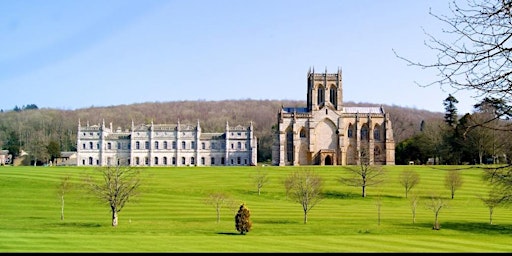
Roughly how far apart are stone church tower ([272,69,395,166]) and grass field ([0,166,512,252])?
51.7 feet

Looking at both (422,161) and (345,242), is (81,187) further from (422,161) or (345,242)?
(422,161)

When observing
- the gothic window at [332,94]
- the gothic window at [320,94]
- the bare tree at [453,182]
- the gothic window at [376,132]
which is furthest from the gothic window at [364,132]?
the bare tree at [453,182]

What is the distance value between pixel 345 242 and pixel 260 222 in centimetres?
1202

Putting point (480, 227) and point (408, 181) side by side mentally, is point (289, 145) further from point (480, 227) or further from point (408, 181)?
A: point (480, 227)

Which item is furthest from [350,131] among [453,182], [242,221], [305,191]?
[242,221]

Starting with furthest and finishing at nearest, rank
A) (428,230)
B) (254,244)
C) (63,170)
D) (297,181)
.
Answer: (63,170) < (297,181) < (428,230) < (254,244)

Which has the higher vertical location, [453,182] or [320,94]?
[320,94]

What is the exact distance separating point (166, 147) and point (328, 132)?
27490mm

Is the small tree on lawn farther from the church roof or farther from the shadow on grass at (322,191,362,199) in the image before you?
the church roof

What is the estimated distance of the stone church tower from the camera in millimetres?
85562

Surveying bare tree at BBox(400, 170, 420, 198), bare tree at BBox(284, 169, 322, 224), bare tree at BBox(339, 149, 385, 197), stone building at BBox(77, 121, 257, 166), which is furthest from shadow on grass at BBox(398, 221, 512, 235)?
stone building at BBox(77, 121, 257, 166)

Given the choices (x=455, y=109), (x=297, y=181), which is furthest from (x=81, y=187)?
(x=455, y=109)

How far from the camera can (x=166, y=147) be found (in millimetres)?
94562

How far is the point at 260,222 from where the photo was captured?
37375 mm
